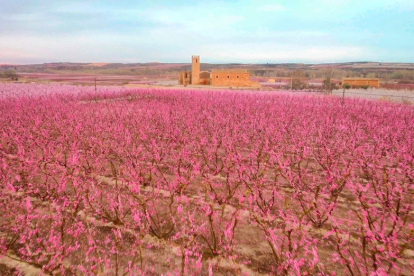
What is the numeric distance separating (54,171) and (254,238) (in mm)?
4271

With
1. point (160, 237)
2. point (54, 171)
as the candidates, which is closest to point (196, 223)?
point (160, 237)

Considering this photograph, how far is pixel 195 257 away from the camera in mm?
2848

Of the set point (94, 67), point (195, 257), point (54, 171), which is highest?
point (94, 67)

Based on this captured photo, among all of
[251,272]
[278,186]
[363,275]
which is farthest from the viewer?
[278,186]

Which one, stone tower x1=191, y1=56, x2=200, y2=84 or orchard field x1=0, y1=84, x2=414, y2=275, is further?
stone tower x1=191, y1=56, x2=200, y2=84

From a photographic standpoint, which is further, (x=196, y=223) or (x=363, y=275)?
(x=196, y=223)

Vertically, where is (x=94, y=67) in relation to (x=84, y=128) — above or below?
above

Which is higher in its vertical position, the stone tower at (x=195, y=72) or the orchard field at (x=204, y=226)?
the stone tower at (x=195, y=72)

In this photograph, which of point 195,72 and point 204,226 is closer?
point 204,226

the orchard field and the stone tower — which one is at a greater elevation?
the stone tower

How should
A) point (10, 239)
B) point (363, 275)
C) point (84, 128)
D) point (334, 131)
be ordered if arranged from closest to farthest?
point (363, 275) < point (10, 239) < point (84, 128) < point (334, 131)

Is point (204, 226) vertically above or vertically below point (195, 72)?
below

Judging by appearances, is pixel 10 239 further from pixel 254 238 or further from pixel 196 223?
pixel 254 238

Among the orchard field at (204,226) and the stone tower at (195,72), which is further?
the stone tower at (195,72)
